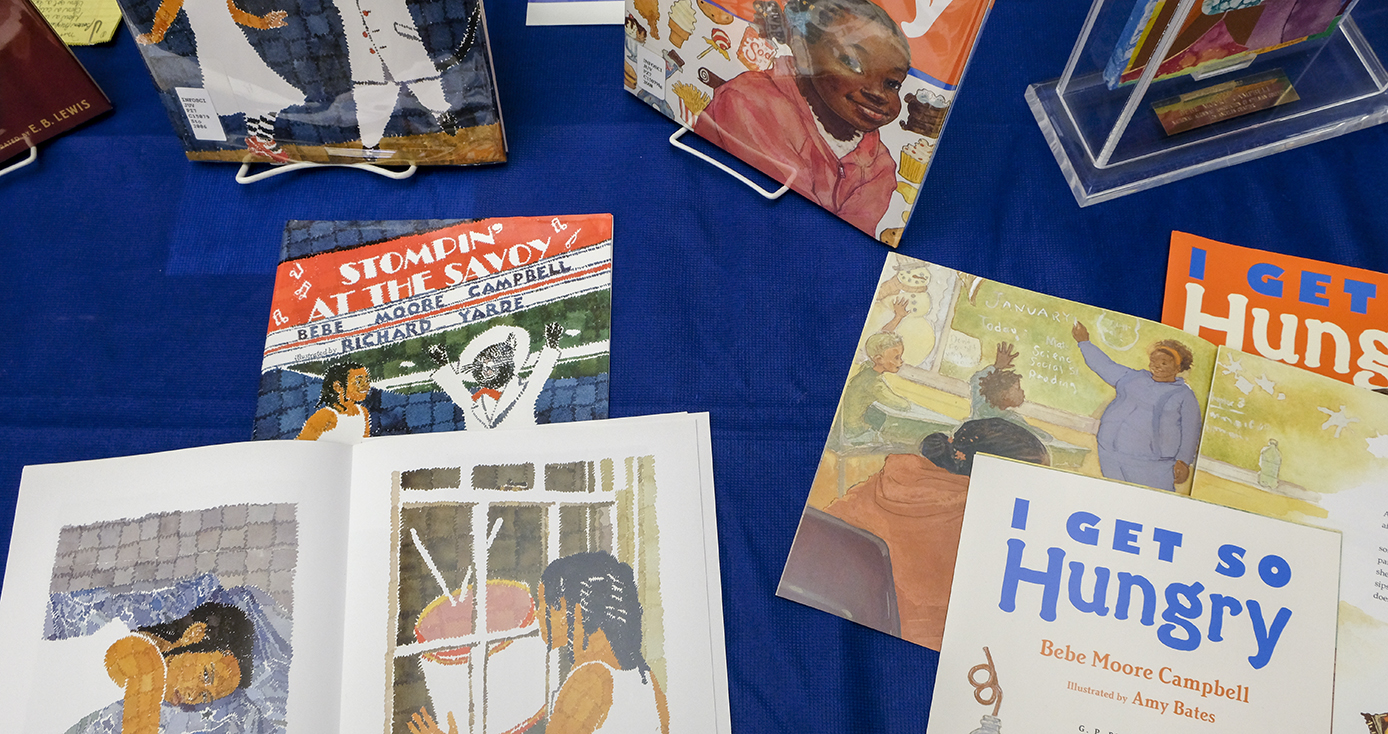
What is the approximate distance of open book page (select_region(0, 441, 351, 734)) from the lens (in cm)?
56

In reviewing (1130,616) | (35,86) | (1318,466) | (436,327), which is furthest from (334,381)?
(1318,466)

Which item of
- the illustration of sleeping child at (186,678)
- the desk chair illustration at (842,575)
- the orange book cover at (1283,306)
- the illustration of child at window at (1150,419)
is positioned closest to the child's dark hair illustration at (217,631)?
the illustration of sleeping child at (186,678)

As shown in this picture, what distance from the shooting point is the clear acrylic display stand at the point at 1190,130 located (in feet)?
2.43

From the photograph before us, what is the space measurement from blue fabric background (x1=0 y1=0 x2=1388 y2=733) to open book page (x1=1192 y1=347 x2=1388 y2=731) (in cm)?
10

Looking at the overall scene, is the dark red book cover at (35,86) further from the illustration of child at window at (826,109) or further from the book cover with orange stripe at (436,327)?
the illustration of child at window at (826,109)

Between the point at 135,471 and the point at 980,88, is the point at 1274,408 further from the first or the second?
the point at 135,471

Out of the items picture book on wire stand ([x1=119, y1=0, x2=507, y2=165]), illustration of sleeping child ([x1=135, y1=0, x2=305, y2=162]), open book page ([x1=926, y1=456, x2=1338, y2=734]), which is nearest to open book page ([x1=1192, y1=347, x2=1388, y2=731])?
open book page ([x1=926, y1=456, x2=1338, y2=734])

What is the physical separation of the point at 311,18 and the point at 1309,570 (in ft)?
2.70

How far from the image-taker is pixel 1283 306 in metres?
0.70

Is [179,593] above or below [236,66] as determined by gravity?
below

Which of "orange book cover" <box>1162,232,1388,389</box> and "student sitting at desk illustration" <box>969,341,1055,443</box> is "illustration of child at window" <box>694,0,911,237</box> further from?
"orange book cover" <box>1162,232,1388,389</box>

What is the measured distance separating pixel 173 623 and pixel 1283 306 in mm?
873

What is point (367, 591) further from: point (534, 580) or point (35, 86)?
point (35, 86)

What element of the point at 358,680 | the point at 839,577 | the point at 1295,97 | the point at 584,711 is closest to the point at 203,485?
the point at 358,680
